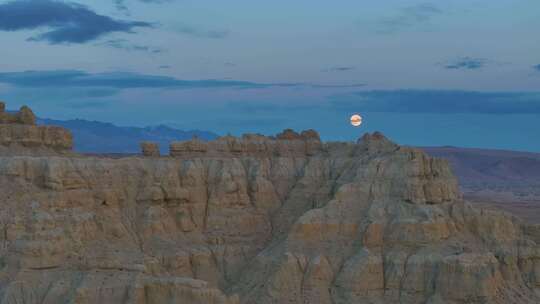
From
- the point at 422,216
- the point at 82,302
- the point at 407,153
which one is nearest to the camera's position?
the point at 82,302

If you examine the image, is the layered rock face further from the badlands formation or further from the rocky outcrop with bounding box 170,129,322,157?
the rocky outcrop with bounding box 170,129,322,157

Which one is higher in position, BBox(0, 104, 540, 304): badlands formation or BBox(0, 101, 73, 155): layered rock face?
BBox(0, 101, 73, 155): layered rock face

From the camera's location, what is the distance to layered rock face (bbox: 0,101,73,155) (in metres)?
57.6

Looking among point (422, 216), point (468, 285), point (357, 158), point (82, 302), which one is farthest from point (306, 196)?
point (82, 302)

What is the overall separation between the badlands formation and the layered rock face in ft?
0.32

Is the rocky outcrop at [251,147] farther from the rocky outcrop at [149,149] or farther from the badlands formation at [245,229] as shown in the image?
the rocky outcrop at [149,149]

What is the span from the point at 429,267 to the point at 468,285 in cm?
263

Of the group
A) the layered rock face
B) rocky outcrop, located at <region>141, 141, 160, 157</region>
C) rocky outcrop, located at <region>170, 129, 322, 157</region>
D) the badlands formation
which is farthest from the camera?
rocky outcrop, located at <region>141, 141, 160, 157</region>

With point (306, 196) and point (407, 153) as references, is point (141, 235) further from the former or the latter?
point (407, 153)

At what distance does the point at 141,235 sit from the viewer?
55844mm

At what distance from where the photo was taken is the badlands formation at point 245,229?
47281 millimetres

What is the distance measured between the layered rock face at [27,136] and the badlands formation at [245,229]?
3.9 inches

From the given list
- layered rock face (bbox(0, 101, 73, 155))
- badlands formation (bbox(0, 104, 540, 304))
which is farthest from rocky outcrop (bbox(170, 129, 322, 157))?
layered rock face (bbox(0, 101, 73, 155))

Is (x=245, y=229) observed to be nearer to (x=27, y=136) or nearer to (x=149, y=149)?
(x=149, y=149)
